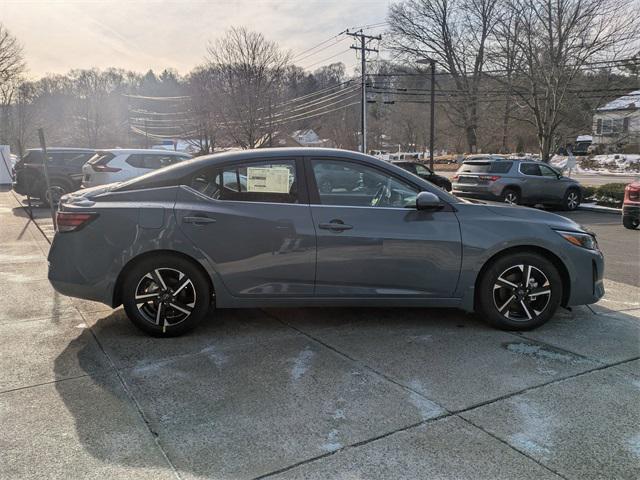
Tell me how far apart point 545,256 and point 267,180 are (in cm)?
246

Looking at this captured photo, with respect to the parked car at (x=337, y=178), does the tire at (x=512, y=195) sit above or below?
below

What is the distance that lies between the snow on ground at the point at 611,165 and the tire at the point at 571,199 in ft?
86.0

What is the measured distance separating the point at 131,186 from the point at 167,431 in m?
2.17

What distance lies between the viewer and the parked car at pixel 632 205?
10.3 meters

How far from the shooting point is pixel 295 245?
161 inches

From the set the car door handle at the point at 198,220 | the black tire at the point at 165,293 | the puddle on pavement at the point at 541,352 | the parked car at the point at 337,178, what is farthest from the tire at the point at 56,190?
the puddle on pavement at the point at 541,352

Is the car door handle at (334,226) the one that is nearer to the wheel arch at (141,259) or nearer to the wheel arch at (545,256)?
the wheel arch at (141,259)

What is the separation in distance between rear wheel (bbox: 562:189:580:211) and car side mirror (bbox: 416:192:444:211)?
13685 millimetres

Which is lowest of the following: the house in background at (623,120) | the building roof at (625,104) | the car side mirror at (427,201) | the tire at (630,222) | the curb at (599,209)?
the curb at (599,209)

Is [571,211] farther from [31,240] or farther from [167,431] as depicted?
[167,431]

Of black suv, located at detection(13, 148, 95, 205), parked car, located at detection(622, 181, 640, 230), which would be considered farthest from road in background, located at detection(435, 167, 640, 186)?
black suv, located at detection(13, 148, 95, 205)

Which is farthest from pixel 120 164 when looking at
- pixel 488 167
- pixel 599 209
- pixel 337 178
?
pixel 599 209

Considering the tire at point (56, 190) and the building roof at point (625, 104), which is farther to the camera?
the building roof at point (625, 104)

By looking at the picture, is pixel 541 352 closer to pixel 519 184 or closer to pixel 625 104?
pixel 519 184
